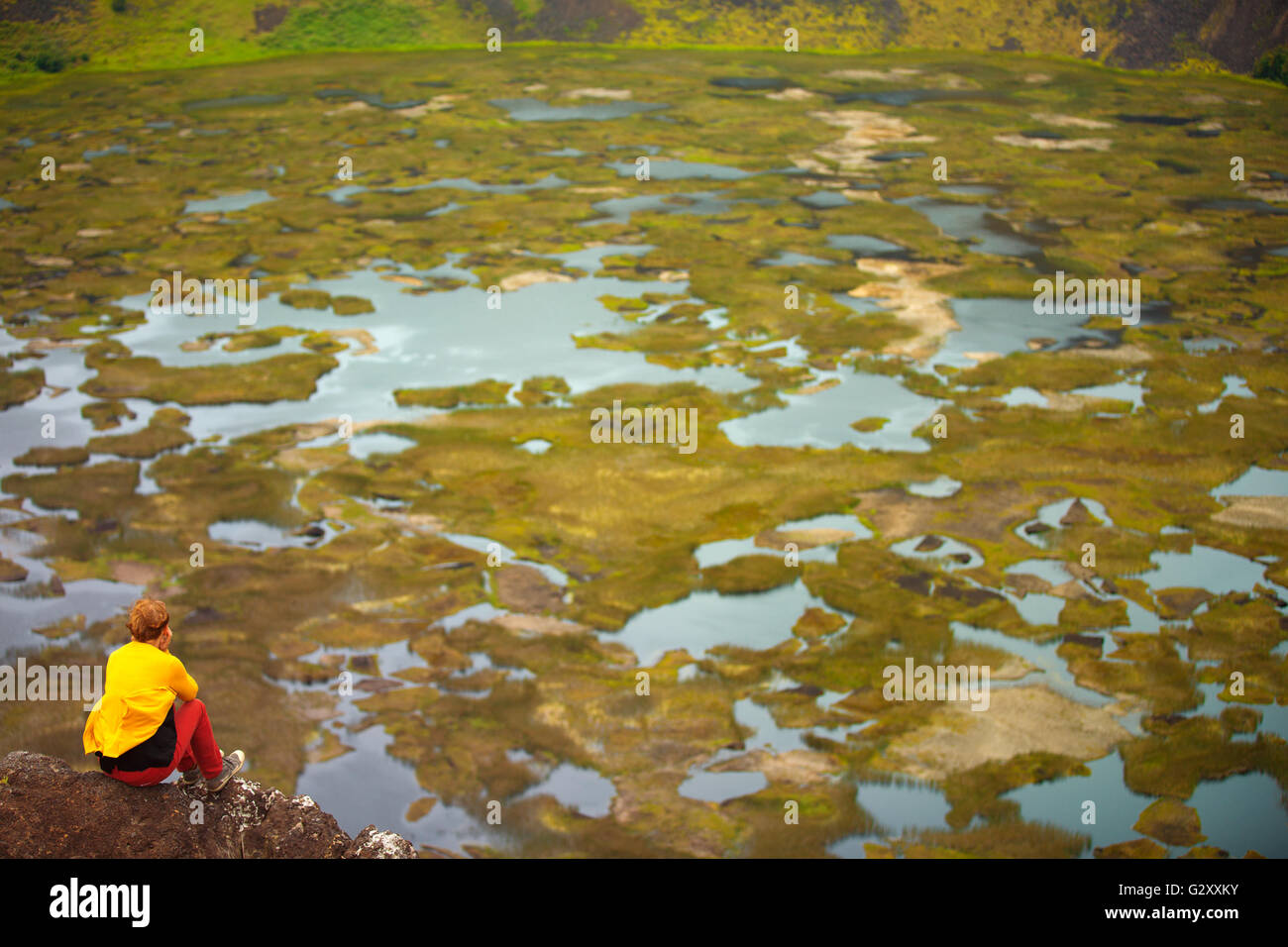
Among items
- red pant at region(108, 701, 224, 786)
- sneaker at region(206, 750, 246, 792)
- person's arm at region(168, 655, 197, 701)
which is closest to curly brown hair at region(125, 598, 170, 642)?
person's arm at region(168, 655, 197, 701)

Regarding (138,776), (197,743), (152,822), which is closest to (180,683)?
(197,743)

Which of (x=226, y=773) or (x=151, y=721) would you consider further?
(x=226, y=773)

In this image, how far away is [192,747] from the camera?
6969mm

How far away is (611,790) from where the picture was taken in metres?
12.9

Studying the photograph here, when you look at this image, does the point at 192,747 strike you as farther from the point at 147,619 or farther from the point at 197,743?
the point at 147,619

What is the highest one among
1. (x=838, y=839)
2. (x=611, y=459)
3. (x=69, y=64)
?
(x=69, y=64)

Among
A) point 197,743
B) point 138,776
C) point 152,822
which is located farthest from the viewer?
point 197,743

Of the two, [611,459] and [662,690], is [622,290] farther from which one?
[662,690]

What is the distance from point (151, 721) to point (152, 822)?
585 mm

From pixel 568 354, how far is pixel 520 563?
28.2 feet

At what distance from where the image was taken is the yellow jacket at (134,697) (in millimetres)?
6746

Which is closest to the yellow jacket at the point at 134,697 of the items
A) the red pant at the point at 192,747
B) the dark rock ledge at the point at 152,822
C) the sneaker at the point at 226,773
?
the red pant at the point at 192,747

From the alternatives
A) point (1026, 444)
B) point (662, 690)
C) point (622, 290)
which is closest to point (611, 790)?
point (662, 690)

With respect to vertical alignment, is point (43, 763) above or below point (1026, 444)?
above
